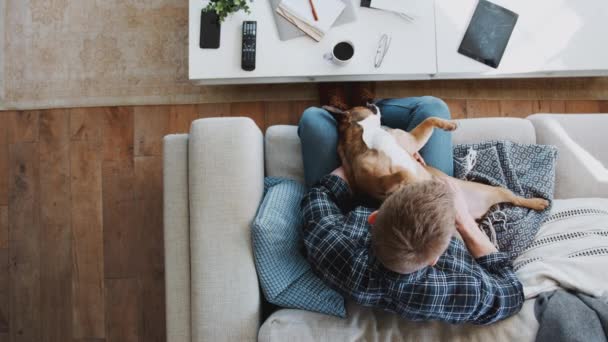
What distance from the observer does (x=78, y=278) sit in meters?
2.03

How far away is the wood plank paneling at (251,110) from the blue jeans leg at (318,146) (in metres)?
0.57

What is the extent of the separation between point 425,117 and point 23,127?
1926 millimetres

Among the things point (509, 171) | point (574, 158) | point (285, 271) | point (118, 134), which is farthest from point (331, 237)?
point (118, 134)

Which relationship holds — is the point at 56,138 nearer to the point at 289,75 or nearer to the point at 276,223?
the point at 289,75

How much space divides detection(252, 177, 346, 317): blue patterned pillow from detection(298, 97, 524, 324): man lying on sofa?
0.19 feet

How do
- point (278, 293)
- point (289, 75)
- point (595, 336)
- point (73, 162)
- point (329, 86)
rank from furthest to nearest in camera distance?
point (73, 162)
point (329, 86)
point (289, 75)
point (278, 293)
point (595, 336)

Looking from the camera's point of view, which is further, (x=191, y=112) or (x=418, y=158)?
(x=191, y=112)

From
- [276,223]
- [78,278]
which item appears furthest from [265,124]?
[78,278]

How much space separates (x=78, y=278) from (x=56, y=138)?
693mm

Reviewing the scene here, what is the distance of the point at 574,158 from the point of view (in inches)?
62.7

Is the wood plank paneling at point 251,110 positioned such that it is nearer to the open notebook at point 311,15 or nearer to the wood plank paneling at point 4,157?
the open notebook at point 311,15

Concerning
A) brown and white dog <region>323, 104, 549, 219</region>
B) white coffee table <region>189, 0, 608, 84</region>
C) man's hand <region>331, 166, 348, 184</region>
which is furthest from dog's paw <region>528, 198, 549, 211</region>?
man's hand <region>331, 166, 348, 184</region>

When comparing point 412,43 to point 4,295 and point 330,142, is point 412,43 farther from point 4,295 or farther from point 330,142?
point 4,295

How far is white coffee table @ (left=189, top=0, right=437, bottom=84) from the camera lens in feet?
5.42
